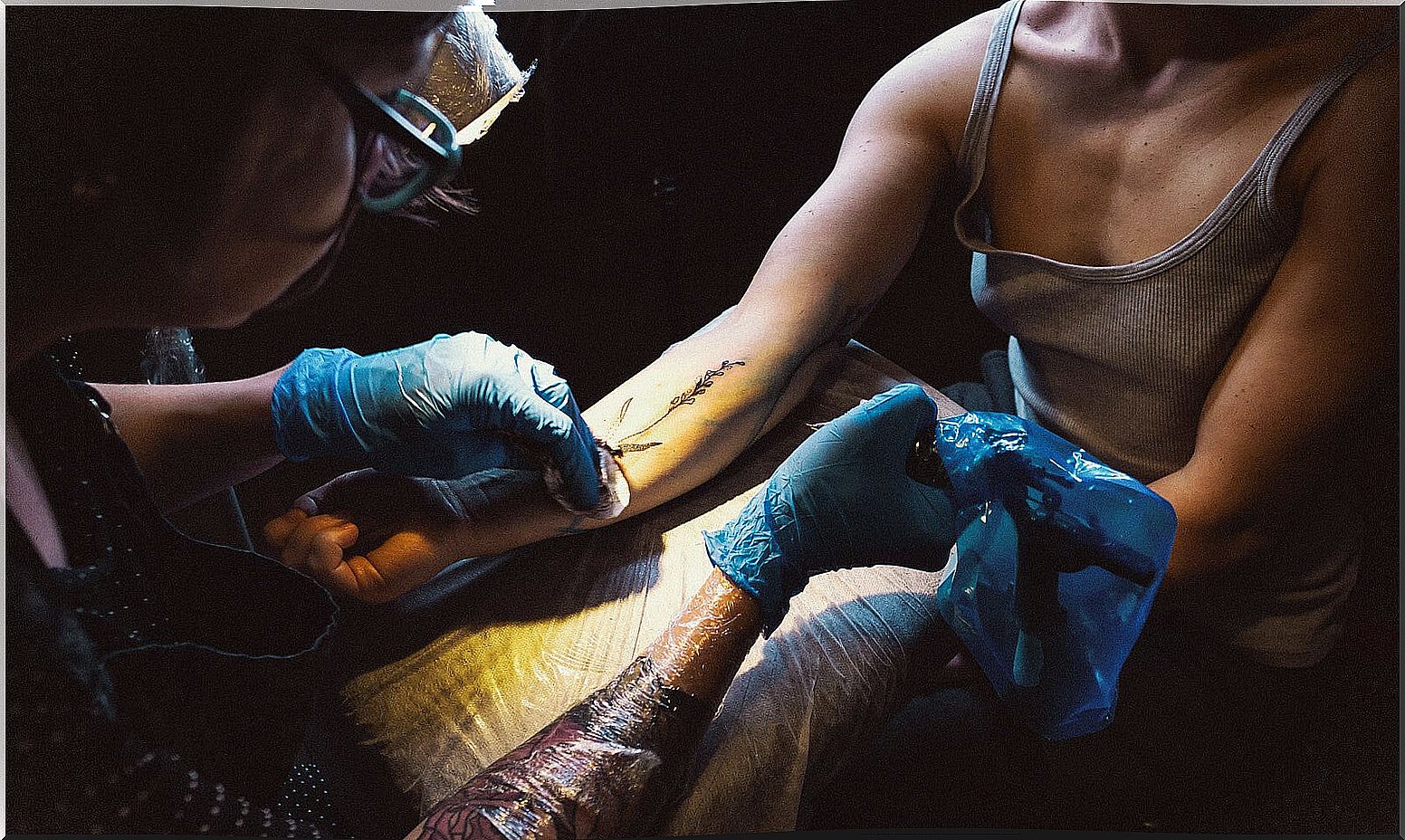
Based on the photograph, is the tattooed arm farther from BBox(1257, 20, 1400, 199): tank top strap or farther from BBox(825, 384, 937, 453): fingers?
BBox(1257, 20, 1400, 199): tank top strap

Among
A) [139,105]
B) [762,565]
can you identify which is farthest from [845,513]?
[139,105]

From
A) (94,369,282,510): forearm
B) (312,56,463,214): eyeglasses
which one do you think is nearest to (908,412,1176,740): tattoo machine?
(312,56,463,214): eyeglasses

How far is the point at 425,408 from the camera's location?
39.1 inches

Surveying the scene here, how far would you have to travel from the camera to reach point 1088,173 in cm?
105

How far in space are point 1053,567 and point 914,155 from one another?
457 mm

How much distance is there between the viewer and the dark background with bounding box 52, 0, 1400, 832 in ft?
3.34

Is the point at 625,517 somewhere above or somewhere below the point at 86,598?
below

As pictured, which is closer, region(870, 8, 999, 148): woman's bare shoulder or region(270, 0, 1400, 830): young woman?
region(270, 0, 1400, 830): young woman

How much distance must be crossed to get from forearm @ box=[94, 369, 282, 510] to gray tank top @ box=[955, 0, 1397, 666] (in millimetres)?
768

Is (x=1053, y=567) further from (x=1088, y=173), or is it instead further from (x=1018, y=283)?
(x=1088, y=173)

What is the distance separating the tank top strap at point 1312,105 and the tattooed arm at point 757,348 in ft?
0.98

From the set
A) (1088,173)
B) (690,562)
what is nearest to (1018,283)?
(1088,173)

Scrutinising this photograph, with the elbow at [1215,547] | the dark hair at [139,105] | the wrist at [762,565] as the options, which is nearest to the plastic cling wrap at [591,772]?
the wrist at [762,565]

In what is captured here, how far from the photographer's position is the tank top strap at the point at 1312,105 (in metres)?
0.94
